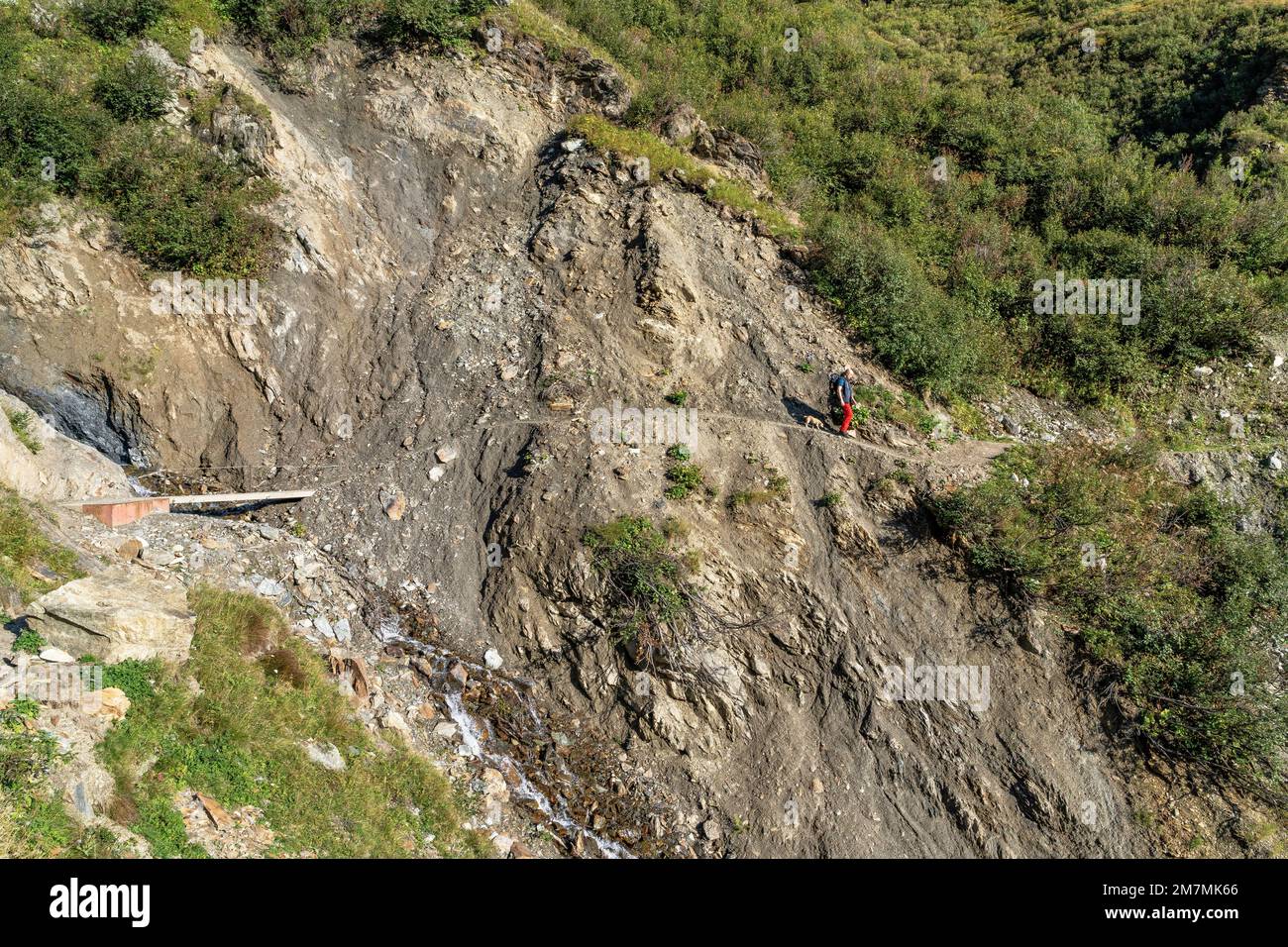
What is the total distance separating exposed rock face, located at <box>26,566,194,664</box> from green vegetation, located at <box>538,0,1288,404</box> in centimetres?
1453

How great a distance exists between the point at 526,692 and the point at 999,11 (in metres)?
37.3

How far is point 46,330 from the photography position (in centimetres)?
1301

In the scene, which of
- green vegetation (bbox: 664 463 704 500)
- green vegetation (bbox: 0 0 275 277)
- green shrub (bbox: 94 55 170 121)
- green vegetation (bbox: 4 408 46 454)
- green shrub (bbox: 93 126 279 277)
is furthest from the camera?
A: green shrub (bbox: 94 55 170 121)

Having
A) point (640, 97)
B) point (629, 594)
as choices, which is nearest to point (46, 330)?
point (629, 594)

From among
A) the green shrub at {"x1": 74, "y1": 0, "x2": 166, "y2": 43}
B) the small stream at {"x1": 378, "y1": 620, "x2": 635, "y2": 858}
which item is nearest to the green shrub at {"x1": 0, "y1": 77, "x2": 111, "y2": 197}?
the green shrub at {"x1": 74, "y1": 0, "x2": 166, "y2": 43}

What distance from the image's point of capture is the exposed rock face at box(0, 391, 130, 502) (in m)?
10.7

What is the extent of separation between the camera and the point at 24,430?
11641 mm

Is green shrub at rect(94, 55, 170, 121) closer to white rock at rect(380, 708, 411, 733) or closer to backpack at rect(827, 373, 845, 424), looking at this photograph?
white rock at rect(380, 708, 411, 733)

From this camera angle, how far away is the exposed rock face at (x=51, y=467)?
1066cm

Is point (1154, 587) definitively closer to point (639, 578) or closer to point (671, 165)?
point (639, 578)

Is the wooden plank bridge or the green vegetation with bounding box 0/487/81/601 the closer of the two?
the green vegetation with bounding box 0/487/81/601

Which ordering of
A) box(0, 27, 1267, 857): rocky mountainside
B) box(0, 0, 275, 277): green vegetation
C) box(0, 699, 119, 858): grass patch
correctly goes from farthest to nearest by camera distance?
box(0, 0, 275, 277): green vegetation
box(0, 27, 1267, 857): rocky mountainside
box(0, 699, 119, 858): grass patch

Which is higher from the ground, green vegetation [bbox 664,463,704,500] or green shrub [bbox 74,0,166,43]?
green shrub [bbox 74,0,166,43]

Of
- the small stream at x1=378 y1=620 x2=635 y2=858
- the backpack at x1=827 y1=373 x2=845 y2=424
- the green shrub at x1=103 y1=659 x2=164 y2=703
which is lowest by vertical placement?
the small stream at x1=378 y1=620 x2=635 y2=858
